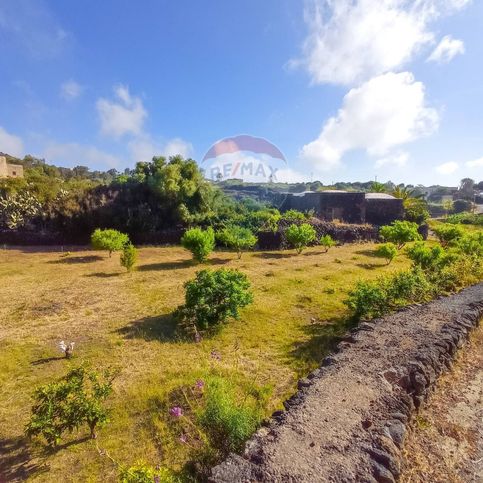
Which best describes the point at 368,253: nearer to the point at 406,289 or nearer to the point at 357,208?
the point at 406,289

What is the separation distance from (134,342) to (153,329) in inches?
31.7

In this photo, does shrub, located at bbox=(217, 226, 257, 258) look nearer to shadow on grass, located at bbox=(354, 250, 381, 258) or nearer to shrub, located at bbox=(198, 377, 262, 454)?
shadow on grass, located at bbox=(354, 250, 381, 258)

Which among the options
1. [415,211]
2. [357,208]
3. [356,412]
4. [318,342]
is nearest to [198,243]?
[318,342]

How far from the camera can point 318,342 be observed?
25.8 feet

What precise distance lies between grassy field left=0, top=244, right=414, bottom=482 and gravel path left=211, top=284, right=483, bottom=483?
1.27m

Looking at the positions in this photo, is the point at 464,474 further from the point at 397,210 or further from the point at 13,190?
the point at 397,210

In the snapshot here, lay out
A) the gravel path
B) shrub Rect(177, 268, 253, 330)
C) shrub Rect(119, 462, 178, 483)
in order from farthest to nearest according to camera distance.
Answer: shrub Rect(177, 268, 253, 330)
the gravel path
shrub Rect(119, 462, 178, 483)

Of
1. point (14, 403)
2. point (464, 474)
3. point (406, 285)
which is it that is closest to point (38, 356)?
point (14, 403)

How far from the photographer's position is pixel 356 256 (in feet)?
61.7

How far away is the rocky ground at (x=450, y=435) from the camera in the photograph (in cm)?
382

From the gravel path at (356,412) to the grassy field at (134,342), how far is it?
127 centimetres

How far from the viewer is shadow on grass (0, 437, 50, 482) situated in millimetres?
4074

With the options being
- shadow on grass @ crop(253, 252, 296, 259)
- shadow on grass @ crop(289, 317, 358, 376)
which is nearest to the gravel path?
shadow on grass @ crop(289, 317, 358, 376)

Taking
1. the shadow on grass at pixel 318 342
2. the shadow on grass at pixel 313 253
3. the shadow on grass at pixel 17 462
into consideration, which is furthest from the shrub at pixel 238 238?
the shadow on grass at pixel 17 462
